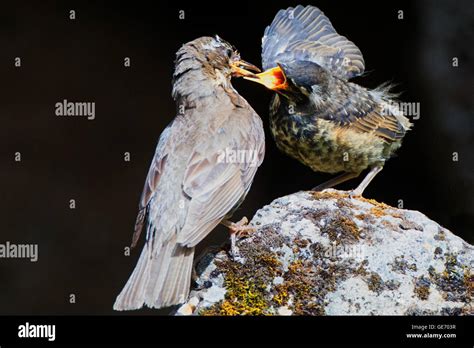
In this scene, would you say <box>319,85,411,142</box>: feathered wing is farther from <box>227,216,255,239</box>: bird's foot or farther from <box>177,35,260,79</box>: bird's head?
<box>227,216,255,239</box>: bird's foot

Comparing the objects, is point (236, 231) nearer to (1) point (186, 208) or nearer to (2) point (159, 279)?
(1) point (186, 208)

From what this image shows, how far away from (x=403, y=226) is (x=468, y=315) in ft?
2.49

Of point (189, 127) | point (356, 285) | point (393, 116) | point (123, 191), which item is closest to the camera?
point (356, 285)

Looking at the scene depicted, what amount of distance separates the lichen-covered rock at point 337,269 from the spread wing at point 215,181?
0.22m

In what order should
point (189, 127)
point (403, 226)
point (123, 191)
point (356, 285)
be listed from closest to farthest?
point (356, 285)
point (403, 226)
point (189, 127)
point (123, 191)

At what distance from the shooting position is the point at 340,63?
7414mm

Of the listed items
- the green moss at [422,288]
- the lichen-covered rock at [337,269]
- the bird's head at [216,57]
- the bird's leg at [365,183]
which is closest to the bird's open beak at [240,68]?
the bird's head at [216,57]

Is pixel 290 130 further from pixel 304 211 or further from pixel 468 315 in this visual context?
pixel 468 315

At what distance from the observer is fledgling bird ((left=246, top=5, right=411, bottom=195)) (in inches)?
256

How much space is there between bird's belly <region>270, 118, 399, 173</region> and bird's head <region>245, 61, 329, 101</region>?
0.74 feet

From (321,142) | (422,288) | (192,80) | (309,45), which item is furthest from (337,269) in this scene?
(309,45)

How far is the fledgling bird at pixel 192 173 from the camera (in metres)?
5.50

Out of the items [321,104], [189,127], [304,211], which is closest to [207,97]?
[189,127]

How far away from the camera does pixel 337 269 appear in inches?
214
